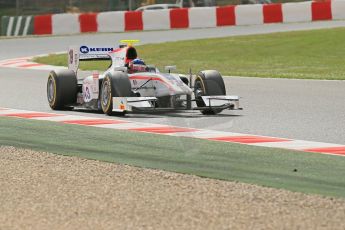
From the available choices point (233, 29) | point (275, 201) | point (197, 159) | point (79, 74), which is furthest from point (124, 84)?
point (233, 29)

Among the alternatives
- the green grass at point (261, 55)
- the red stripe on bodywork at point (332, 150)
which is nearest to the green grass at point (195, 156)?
the red stripe on bodywork at point (332, 150)

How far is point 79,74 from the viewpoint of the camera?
21391mm

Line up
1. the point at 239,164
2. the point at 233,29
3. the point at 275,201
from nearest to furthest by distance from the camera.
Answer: the point at 275,201 → the point at 239,164 → the point at 233,29

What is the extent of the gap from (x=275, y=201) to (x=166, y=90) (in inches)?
234

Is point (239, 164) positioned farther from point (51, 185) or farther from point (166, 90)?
point (166, 90)

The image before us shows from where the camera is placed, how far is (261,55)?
79.2ft

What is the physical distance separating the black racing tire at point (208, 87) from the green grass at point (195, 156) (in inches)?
74.1

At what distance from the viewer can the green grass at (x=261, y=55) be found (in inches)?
826

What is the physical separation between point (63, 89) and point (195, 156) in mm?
5070

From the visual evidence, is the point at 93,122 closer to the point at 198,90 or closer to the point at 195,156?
the point at 198,90

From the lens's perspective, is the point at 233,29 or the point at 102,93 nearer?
the point at 102,93

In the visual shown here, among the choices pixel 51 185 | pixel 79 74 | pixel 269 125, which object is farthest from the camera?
pixel 79 74

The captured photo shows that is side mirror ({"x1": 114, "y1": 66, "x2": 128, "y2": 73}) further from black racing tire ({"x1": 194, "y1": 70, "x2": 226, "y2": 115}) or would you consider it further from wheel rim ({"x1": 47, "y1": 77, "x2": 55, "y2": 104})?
wheel rim ({"x1": 47, "y1": 77, "x2": 55, "y2": 104})

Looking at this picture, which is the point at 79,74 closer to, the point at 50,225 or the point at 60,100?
the point at 60,100
